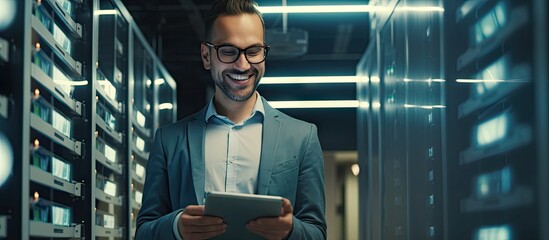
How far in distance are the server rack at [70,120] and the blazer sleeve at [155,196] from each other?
1.15m

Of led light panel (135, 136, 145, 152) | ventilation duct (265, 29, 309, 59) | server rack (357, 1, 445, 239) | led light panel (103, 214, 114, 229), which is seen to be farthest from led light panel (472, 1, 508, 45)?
ventilation duct (265, 29, 309, 59)

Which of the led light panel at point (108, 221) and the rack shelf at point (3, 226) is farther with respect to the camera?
the led light panel at point (108, 221)

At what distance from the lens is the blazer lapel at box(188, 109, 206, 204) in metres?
2.46

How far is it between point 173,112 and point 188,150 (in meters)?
7.55

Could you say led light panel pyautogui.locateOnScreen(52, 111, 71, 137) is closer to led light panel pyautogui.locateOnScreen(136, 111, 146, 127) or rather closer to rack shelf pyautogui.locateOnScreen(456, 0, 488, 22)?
rack shelf pyautogui.locateOnScreen(456, 0, 488, 22)

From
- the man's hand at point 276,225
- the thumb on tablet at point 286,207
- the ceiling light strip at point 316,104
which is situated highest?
the ceiling light strip at point 316,104

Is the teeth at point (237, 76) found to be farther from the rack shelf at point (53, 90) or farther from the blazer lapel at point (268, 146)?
the rack shelf at point (53, 90)

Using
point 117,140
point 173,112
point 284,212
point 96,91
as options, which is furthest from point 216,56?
point 173,112

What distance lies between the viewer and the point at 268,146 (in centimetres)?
249

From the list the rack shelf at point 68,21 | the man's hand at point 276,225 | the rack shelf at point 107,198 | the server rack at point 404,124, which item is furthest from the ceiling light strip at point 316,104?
→ the man's hand at point 276,225

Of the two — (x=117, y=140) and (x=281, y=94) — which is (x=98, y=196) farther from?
(x=281, y=94)

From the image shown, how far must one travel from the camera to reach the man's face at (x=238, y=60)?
2410mm

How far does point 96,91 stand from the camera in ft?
17.4

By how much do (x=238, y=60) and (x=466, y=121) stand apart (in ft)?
4.86
